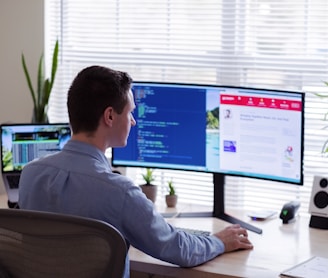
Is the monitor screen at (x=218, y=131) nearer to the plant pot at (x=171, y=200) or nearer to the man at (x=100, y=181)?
the plant pot at (x=171, y=200)

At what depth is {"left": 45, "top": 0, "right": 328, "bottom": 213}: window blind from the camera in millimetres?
3398

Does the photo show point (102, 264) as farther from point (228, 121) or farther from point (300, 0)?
point (300, 0)

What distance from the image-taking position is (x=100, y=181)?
7.33ft

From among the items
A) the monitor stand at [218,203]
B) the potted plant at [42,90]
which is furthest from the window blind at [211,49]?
the monitor stand at [218,203]

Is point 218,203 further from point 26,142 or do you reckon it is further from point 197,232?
point 26,142

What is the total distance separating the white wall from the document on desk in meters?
1.92

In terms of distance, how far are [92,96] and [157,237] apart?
472 mm

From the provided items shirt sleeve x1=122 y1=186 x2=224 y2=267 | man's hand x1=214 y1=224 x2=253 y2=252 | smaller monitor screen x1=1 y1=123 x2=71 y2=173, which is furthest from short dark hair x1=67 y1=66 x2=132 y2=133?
smaller monitor screen x1=1 y1=123 x2=71 y2=173

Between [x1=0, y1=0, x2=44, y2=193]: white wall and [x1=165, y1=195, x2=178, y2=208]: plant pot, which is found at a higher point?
[x1=0, y1=0, x2=44, y2=193]: white wall

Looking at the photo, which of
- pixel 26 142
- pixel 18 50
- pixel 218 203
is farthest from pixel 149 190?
pixel 18 50

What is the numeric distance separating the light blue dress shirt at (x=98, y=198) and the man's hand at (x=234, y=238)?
0.75 ft

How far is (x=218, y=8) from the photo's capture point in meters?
3.57

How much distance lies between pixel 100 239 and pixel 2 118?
2.12 meters

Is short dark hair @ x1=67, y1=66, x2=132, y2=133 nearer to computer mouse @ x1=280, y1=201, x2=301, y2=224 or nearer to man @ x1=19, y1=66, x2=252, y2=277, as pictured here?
man @ x1=19, y1=66, x2=252, y2=277
